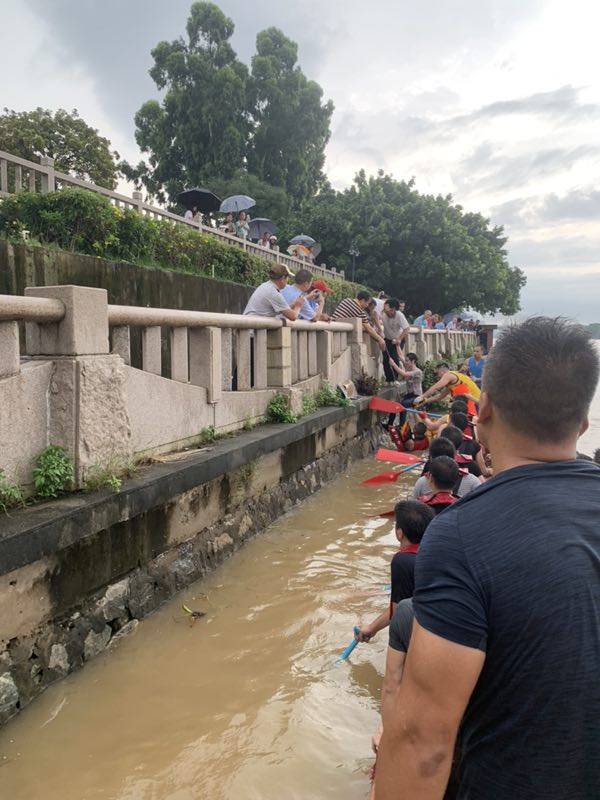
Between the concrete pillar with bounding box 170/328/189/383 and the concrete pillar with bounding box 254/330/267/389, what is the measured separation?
1.47 meters

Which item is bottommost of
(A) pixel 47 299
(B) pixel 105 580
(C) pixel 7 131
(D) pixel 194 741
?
(D) pixel 194 741

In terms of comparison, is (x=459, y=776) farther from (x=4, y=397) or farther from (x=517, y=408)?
(x=4, y=397)

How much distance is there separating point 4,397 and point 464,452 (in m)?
4.36

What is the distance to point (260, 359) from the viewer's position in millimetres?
6422

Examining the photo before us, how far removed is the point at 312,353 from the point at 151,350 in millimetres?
3837

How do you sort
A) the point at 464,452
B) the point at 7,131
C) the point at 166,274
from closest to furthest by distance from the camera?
the point at 464,452, the point at 166,274, the point at 7,131

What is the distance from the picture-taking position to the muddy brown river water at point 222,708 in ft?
8.95

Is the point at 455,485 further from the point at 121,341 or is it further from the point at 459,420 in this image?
the point at 459,420

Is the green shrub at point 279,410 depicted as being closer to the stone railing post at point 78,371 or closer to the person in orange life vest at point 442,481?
the person in orange life vest at point 442,481

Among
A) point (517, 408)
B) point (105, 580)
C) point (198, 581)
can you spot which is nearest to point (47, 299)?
point (105, 580)

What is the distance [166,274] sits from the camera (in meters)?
7.31

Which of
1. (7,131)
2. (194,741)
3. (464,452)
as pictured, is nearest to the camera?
(194,741)

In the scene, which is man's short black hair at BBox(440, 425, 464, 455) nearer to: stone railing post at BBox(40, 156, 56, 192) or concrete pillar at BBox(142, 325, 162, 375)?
concrete pillar at BBox(142, 325, 162, 375)

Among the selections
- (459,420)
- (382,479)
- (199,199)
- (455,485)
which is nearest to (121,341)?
(455,485)
